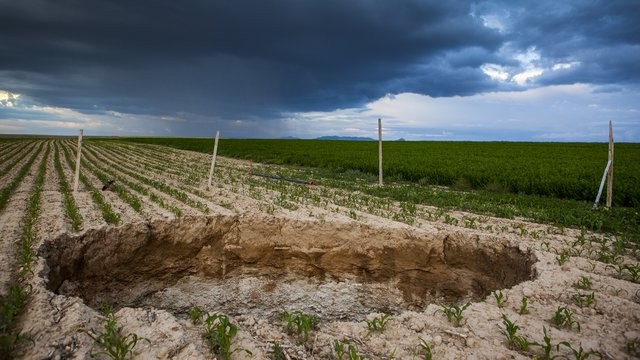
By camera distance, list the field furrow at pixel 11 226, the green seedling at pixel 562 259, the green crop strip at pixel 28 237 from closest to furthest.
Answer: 1. the field furrow at pixel 11 226
2. the green crop strip at pixel 28 237
3. the green seedling at pixel 562 259

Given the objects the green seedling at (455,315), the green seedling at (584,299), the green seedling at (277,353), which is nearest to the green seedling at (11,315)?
the green seedling at (277,353)

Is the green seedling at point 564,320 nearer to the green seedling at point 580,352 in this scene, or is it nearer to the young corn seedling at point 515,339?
the green seedling at point 580,352

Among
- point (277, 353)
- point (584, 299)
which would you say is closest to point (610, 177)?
point (584, 299)

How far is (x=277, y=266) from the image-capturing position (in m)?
7.23

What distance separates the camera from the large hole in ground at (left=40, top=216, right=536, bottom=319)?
6.01 metres

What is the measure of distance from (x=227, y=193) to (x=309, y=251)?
434 cm

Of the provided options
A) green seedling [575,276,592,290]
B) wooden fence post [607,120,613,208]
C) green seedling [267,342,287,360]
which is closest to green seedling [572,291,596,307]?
green seedling [575,276,592,290]

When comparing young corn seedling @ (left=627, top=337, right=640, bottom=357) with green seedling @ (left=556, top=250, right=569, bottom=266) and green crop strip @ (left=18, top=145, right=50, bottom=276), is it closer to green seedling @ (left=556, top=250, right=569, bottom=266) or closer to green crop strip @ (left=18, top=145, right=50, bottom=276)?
green seedling @ (left=556, top=250, right=569, bottom=266)

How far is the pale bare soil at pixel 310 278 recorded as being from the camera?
3.33 metres

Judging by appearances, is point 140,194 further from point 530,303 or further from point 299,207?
point 530,303

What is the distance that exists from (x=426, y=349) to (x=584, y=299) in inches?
87.3

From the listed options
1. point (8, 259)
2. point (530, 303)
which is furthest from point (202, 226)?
point (530, 303)

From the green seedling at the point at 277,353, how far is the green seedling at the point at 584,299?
3214mm

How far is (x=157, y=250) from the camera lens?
6.96 meters
